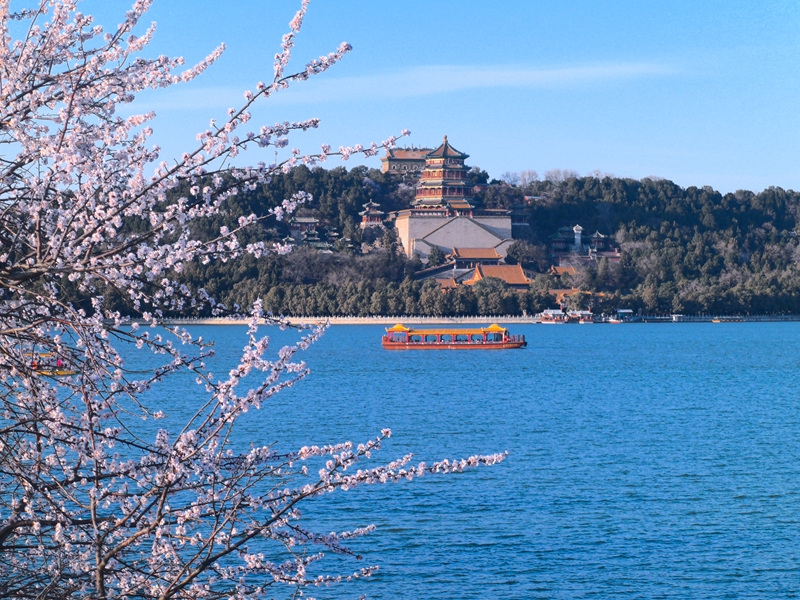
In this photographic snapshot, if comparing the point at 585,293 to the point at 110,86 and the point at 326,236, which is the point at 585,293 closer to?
the point at 326,236

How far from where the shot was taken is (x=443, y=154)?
327 ft

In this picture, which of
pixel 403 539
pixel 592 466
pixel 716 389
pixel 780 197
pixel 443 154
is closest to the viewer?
pixel 403 539

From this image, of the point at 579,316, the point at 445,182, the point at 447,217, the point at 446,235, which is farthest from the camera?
the point at 445,182

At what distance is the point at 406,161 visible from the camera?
383 ft

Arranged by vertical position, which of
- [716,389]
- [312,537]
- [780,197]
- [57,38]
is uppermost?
[780,197]

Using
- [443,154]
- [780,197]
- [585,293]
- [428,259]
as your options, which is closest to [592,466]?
[585,293]

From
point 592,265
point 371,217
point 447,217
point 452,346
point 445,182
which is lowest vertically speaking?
point 452,346

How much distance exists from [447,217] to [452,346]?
40.5 m

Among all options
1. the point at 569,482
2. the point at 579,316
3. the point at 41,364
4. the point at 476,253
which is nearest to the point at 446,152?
the point at 476,253

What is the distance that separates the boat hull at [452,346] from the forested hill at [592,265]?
36.2 ft

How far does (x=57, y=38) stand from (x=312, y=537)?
8.03ft

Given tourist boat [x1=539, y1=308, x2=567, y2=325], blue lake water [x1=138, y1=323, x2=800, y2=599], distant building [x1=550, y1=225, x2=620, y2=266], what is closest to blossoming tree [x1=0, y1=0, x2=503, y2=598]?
blue lake water [x1=138, y1=323, x2=800, y2=599]

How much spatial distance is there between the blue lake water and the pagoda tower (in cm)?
5738

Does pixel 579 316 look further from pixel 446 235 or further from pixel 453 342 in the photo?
pixel 453 342
